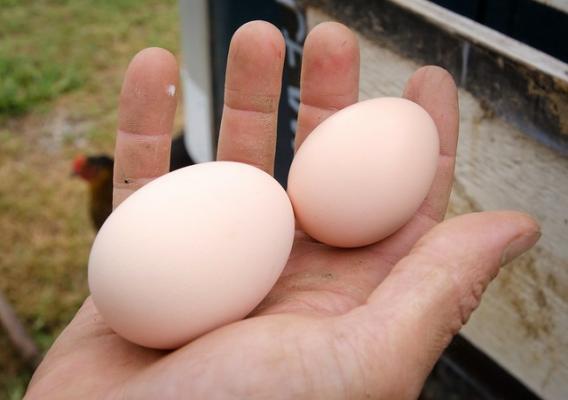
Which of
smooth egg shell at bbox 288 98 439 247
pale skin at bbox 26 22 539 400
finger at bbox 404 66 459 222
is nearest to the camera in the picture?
pale skin at bbox 26 22 539 400

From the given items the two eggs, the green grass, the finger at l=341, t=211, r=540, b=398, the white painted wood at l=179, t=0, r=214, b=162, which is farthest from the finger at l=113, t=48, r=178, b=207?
the green grass

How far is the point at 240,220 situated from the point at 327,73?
391 millimetres

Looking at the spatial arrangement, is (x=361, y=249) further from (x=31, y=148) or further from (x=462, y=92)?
(x=31, y=148)

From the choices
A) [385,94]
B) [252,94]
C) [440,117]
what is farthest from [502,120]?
[252,94]

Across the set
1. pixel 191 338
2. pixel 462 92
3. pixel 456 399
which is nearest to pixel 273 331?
pixel 191 338

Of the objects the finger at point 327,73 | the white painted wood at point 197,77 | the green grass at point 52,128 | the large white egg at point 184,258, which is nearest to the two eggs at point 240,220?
the large white egg at point 184,258

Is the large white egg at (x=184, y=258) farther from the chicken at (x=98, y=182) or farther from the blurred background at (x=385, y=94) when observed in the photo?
the chicken at (x=98, y=182)

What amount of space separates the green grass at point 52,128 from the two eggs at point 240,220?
44.9 inches

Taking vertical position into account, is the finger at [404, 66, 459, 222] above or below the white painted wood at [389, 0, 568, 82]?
below

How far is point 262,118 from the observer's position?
1.31 metres

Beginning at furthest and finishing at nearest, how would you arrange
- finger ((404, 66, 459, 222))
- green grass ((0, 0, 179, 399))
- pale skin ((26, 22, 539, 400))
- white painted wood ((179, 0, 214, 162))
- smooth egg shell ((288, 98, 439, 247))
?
green grass ((0, 0, 179, 399)), white painted wood ((179, 0, 214, 162)), finger ((404, 66, 459, 222)), smooth egg shell ((288, 98, 439, 247)), pale skin ((26, 22, 539, 400))

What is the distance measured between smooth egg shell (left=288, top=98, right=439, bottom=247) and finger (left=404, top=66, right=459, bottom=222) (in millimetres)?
51

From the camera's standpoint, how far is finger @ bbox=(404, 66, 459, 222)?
119cm

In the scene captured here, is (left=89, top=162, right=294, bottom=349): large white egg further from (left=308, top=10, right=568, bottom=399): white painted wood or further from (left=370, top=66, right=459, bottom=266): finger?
(left=308, top=10, right=568, bottom=399): white painted wood
